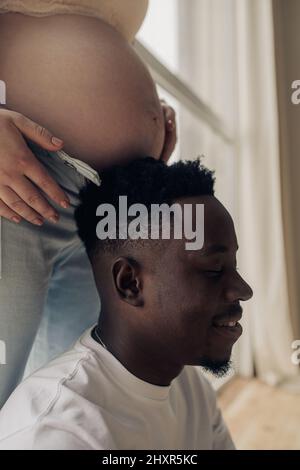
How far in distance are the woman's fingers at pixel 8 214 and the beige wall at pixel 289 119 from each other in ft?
2.84

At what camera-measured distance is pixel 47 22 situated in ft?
2.39

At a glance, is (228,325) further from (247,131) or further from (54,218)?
(247,131)

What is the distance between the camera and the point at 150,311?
26.5 inches

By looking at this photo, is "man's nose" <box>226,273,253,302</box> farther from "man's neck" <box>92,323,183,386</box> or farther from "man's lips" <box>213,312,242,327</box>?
"man's neck" <box>92,323,183,386</box>

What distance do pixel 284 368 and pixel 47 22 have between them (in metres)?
1.55

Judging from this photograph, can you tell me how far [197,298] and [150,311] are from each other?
8 centimetres

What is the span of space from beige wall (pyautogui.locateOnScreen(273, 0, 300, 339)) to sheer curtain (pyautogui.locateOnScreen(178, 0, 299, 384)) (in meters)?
0.04

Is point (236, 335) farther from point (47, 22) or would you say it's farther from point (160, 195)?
point (47, 22)

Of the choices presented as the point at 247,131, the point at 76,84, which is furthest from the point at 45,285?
the point at 247,131

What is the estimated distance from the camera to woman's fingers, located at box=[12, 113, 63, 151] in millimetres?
621

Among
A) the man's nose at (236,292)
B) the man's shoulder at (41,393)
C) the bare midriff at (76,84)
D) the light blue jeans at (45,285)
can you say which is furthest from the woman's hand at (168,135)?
the man's shoulder at (41,393)

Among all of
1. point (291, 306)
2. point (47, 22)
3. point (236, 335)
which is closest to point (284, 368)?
point (291, 306)
